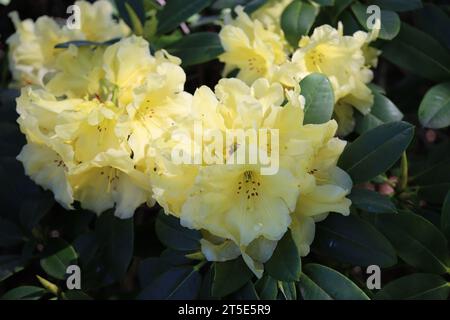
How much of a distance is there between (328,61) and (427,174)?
34 cm

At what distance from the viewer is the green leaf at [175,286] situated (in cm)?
137

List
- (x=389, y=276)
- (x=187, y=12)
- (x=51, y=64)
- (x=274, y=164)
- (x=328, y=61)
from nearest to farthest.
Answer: (x=274, y=164), (x=328, y=61), (x=187, y=12), (x=51, y=64), (x=389, y=276)

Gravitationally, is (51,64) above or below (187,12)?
below

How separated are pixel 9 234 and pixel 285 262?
72cm

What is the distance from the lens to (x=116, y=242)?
1.45 m

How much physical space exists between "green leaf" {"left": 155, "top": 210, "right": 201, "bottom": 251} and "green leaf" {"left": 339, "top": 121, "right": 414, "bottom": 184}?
325mm

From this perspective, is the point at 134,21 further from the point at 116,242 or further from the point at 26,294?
the point at 26,294

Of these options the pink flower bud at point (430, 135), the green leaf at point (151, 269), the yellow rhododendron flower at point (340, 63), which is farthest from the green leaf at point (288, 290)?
the pink flower bud at point (430, 135)

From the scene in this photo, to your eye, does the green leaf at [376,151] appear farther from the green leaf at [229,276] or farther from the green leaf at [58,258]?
the green leaf at [58,258]

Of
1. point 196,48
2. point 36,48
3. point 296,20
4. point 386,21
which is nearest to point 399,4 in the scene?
point 386,21
